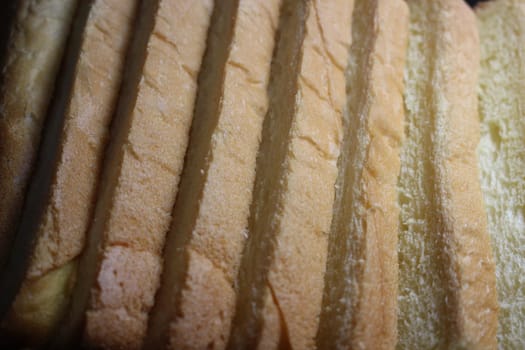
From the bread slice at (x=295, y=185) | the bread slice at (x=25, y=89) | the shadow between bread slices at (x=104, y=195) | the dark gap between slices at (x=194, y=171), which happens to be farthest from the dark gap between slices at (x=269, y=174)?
the bread slice at (x=25, y=89)

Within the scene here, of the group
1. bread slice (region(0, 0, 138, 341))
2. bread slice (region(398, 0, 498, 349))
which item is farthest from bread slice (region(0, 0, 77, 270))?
bread slice (region(398, 0, 498, 349))

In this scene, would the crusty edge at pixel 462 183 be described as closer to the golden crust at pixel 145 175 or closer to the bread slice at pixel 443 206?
the bread slice at pixel 443 206

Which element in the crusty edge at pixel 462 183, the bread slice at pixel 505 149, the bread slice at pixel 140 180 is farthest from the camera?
the bread slice at pixel 505 149

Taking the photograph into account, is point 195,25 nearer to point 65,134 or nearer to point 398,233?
point 65,134

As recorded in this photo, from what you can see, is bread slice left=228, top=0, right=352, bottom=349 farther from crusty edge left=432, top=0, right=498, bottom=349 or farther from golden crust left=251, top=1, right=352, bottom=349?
crusty edge left=432, top=0, right=498, bottom=349

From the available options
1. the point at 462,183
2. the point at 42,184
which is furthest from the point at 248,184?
the point at 462,183

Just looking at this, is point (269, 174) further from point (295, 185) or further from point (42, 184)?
point (42, 184)
